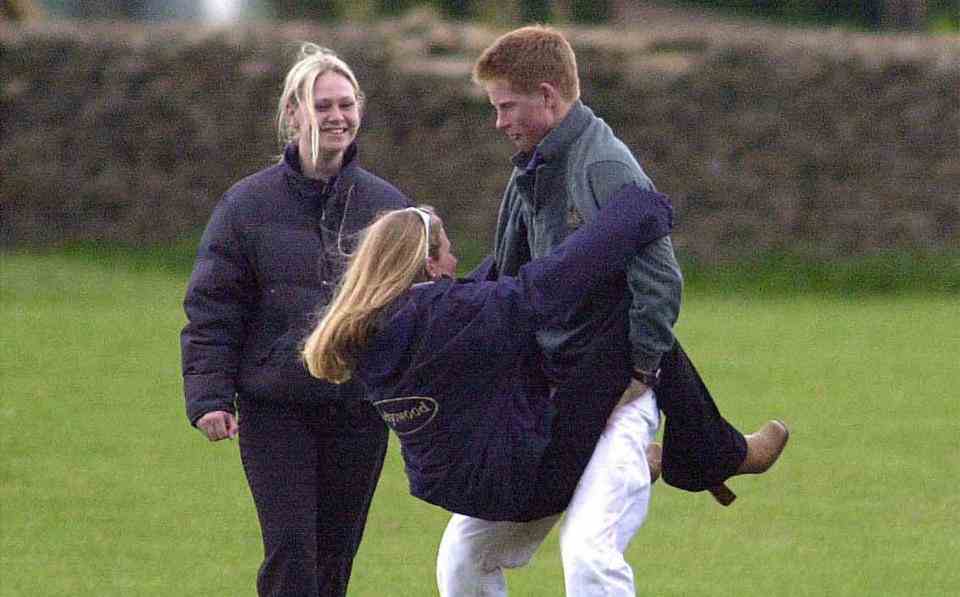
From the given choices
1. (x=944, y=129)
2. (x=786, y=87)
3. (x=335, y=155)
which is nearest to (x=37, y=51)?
(x=786, y=87)

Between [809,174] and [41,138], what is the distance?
7562 mm

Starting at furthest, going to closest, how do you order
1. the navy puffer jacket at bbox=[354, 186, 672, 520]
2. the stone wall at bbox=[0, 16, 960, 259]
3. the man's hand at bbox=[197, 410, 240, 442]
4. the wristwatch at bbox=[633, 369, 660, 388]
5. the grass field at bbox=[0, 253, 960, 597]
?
1. the stone wall at bbox=[0, 16, 960, 259]
2. the grass field at bbox=[0, 253, 960, 597]
3. the man's hand at bbox=[197, 410, 240, 442]
4. the wristwatch at bbox=[633, 369, 660, 388]
5. the navy puffer jacket at bbox=[354, 186, 672, 520]

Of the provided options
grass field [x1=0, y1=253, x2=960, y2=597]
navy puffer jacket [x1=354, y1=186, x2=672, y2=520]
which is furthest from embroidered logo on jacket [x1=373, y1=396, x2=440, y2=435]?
grass field [x1=0, y1=253, x2=960, y2=597]

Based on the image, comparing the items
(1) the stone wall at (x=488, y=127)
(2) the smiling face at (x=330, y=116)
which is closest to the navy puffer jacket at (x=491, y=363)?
(2) the smiling face at (x=330, y=116)

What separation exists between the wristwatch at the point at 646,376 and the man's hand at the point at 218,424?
1214 millimetres

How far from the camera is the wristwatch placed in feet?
16.1

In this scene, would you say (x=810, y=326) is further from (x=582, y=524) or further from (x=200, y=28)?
(x=582, y=524)

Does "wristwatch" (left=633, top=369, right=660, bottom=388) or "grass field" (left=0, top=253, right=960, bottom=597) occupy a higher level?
"wristwatch" (left=633, top=369, right=660, bottom=388)

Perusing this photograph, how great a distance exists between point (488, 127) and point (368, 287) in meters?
14.3

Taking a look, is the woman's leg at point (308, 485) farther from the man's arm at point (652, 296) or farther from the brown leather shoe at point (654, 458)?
the man's arm at point (652, 296)

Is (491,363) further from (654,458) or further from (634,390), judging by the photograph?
(654,458)

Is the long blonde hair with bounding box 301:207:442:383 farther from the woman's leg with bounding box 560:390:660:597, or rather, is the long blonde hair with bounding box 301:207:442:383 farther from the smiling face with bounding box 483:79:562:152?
the woman's leg with bounding box 560:390:660:597

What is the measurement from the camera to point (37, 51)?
19172mm

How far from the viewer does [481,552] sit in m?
5.15
